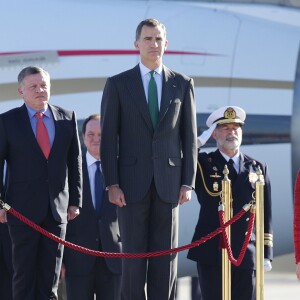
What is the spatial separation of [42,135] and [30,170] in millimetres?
258

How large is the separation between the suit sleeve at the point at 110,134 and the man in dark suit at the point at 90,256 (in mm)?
1408

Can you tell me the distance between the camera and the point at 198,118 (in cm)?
1045

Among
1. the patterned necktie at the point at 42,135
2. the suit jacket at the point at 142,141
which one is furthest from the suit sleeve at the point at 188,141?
the patterned necktie at the point at 42,135

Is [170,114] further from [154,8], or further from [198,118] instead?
[154,8]

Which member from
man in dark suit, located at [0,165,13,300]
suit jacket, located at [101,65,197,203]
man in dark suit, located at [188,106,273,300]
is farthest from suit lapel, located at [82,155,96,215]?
suit jacket, located at [101,65,197,203]

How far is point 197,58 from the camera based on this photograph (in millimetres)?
10547

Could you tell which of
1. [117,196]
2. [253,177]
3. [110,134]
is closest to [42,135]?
[110,134]

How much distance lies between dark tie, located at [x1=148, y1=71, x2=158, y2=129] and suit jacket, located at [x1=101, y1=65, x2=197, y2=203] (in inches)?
1.5

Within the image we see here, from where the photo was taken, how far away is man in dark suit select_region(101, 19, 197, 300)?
734 centimetres

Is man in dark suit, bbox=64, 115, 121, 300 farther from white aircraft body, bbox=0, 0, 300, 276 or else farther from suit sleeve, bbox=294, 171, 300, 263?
suit sleeve, bbox=294, 171, 300, 263

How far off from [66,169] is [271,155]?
3.16m

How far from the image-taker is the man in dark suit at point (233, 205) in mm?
7938

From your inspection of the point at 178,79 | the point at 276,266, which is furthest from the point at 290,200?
the point at 276,266

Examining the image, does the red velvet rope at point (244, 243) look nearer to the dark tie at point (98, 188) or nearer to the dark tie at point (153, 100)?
the dark tie at point (153, 100)
